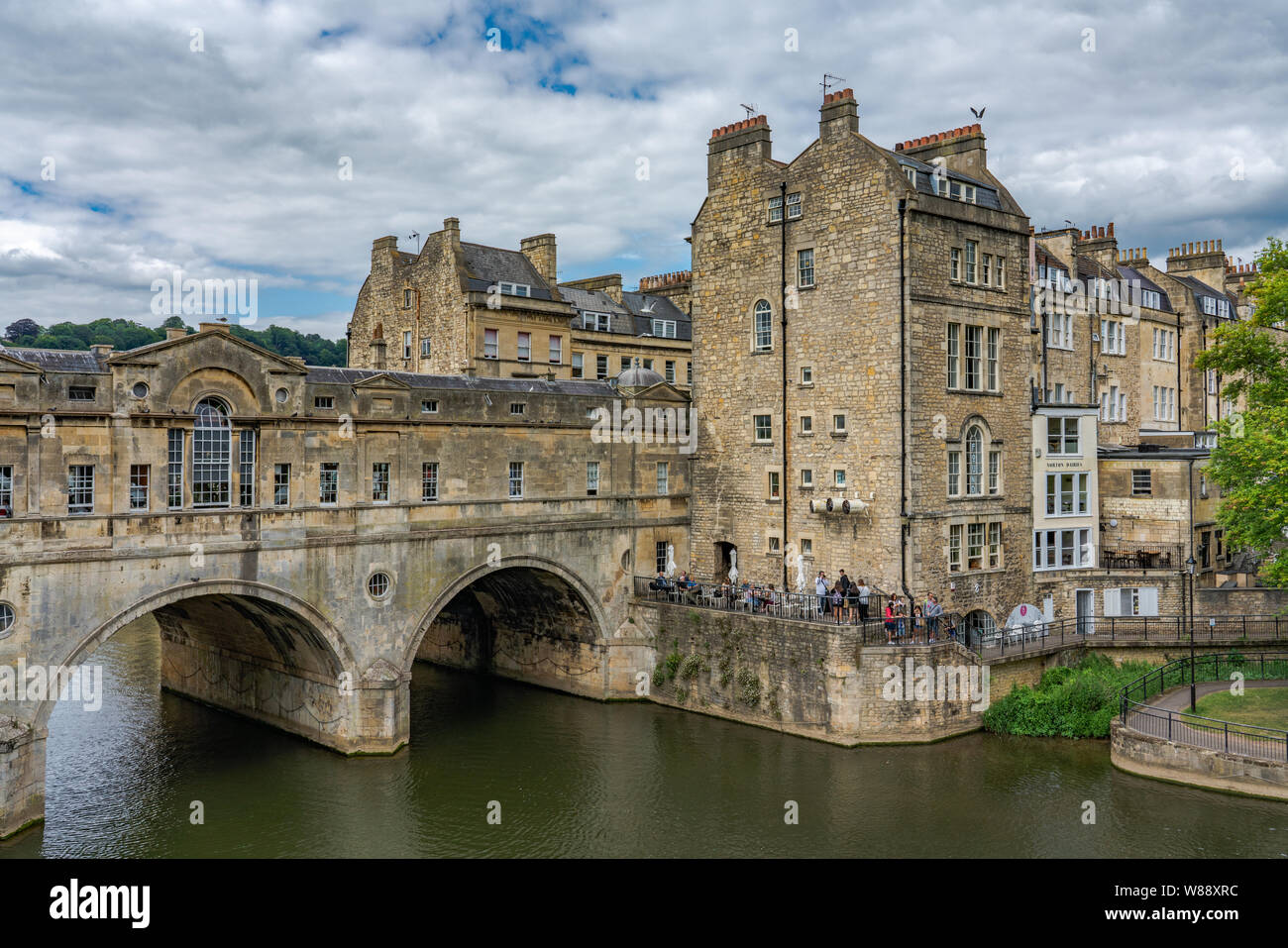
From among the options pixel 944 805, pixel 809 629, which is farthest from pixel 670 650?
pixel 944 805

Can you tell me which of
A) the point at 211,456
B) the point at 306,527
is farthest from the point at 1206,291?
the point at 211,456

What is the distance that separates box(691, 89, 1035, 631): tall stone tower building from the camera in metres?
32.5

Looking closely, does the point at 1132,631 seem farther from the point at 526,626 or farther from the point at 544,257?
the point at 544,257

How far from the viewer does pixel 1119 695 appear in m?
30.4

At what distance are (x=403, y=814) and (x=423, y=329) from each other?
24990 mm

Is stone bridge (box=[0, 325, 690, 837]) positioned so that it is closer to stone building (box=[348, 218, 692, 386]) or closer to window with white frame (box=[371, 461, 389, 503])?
window with white frame (box=[371, 461, 389, 503])

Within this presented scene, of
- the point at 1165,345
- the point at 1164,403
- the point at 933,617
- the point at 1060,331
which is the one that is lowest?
the point at 933,617

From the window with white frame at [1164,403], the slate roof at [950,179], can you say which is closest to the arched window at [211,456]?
the slate roof at [950,179]

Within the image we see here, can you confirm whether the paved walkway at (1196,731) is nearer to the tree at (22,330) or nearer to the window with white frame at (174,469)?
the window with white frame at (174,469)

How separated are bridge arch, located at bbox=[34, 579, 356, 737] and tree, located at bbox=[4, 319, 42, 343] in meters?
62.7

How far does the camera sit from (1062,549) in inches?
1468

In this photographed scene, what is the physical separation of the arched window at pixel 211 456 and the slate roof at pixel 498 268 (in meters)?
17.2

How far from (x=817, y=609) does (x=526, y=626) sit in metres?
12.0
